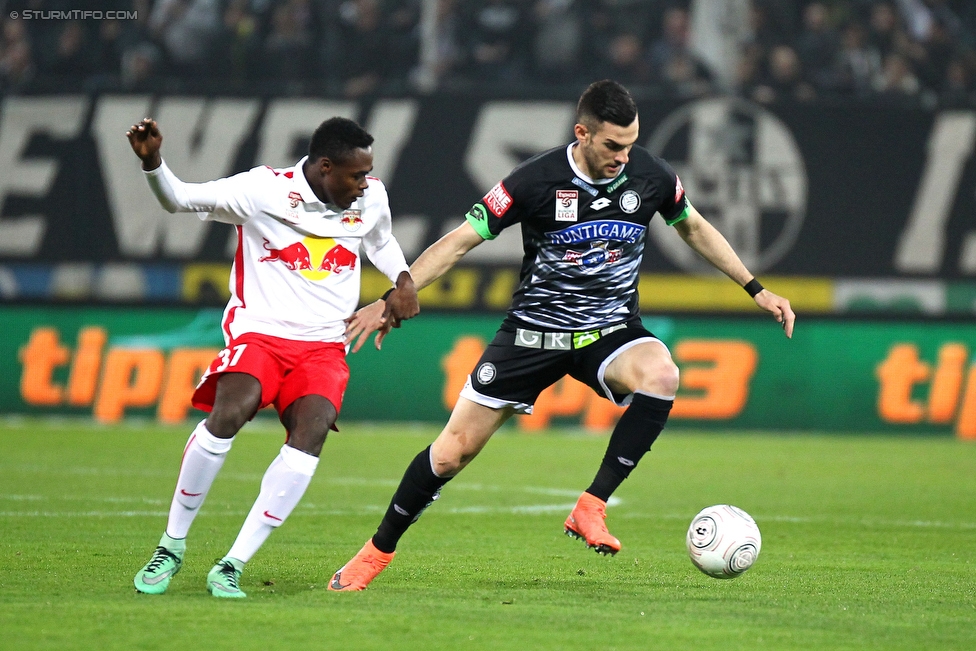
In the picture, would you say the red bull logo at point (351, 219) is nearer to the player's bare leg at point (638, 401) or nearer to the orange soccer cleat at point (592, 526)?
the player's bare leg at point (638, 401)

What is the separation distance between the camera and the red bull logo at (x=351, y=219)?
247 inches

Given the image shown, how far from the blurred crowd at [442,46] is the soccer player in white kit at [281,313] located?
34.2 feet

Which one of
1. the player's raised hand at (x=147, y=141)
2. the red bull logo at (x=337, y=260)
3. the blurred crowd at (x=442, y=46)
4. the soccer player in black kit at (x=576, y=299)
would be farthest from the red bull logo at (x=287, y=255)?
the blurred crowd at (x=442, y=46)

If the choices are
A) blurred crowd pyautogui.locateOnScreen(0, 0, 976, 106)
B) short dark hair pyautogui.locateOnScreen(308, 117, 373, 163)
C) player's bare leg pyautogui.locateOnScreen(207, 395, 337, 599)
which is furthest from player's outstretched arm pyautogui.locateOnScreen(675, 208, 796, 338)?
blurred crowd pyautogui.locateOnScreen(0, 0, 976, 106)

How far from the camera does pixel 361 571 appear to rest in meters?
6.18

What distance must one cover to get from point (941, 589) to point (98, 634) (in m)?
3.64

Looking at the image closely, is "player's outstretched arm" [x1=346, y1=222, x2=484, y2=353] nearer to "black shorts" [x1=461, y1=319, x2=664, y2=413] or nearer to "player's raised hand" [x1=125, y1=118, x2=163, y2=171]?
"black shorts" [x1=461, y1=319, x2=664, y2=413]

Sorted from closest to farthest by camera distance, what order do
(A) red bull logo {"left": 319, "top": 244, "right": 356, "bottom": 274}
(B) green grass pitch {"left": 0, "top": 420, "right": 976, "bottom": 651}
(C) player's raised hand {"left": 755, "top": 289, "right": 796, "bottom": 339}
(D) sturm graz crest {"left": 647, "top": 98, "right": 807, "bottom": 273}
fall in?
(B) green grass pitch {"left": 0, "top": 420, "right": 976, "bottom": 651}, (A) red bull logo {"left": 319, "top": 244, "right": 356, "bottom": 274}, (C) player's raised hand {"left": 755, "top": 289, "right": 796, "bottom": 339}, (D) sturm graz crest {"left": 647, "top": 98, "right": 807, "bottom": 273}

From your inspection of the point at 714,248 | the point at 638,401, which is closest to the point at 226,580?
the point at 638,401

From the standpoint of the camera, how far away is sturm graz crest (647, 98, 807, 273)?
52.4 ft

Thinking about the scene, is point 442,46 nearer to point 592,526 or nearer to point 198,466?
point 592,526

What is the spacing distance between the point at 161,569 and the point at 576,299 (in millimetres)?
2227

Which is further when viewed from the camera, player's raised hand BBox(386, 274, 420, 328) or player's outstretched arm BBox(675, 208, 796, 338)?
player's outstretched arm BBox(675, 208, 796, 338)

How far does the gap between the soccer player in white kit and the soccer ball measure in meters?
1.61
